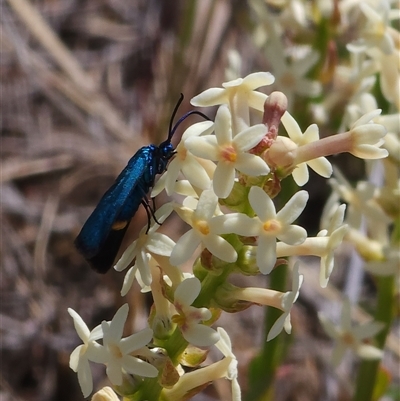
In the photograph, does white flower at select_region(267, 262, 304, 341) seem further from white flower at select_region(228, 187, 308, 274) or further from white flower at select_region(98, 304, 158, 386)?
white flower at select_region(98, 304, 158, 386)

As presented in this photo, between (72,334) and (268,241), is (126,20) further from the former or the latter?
(268,241)

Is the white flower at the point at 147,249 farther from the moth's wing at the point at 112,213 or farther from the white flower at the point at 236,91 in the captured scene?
the white flower at the point at 236,91

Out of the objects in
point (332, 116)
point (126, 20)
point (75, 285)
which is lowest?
point (75, 285)

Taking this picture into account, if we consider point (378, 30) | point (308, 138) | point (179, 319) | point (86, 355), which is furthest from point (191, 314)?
point (378, 30)

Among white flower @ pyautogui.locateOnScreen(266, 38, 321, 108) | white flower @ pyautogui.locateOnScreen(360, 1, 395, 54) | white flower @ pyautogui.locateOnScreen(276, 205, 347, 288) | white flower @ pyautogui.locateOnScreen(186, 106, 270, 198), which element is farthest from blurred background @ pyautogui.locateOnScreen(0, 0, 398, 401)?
white flower @ pyautogui.locateOnScreen(186, 106, 270, 198)

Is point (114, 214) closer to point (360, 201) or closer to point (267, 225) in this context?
point (267, 225)

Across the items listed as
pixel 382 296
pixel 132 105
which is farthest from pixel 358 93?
pixel 132 105
